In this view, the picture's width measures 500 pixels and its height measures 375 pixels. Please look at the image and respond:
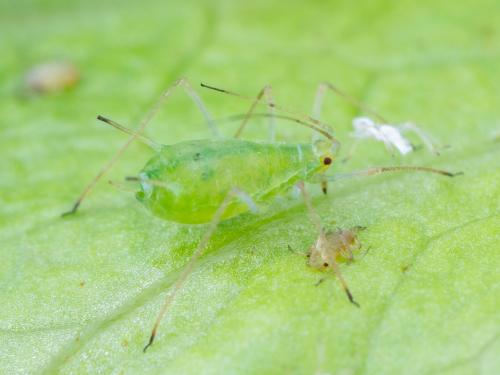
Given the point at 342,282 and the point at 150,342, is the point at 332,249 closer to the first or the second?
the point at 342,282

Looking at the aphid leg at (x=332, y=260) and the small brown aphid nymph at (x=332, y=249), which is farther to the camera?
the small brown aphid nymph at (x=332, y=249)

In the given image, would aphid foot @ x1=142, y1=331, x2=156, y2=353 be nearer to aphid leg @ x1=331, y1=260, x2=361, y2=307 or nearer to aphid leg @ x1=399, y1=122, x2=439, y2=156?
aphid leg @ x1=331, y1=260, x2=361, y2=307

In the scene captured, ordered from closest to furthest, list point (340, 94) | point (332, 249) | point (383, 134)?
point (332, 249), point (383, 134), point (340, 94)

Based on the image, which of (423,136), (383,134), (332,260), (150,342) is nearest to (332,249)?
(332,260)

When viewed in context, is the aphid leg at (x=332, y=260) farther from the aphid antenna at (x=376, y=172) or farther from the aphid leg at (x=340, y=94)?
the aphid leg at (x=340, y=94)

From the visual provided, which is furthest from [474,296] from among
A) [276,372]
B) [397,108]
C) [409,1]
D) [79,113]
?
[409,1]

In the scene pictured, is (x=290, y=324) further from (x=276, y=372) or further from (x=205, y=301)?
(x=205, y=301)

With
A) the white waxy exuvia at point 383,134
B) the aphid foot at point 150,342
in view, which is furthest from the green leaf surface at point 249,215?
the white waxy exuvia at point 383,134
